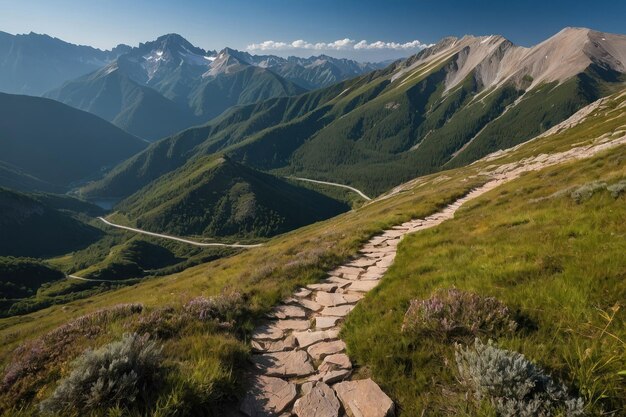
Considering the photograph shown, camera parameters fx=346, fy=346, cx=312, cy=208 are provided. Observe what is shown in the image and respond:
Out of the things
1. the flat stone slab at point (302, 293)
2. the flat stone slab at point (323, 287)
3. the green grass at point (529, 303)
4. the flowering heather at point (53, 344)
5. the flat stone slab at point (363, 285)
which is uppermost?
the flowering heather at point (53, 344)

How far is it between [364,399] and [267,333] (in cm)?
361

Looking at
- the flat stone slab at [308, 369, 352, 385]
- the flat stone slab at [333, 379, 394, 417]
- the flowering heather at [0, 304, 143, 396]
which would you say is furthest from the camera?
the flowering heather at [0, 304, 143, 396]

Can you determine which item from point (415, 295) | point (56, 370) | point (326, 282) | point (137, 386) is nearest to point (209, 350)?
point (137, 386)

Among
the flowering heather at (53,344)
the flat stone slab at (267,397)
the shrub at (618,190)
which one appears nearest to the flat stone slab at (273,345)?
the flat stone slab at (267,397)

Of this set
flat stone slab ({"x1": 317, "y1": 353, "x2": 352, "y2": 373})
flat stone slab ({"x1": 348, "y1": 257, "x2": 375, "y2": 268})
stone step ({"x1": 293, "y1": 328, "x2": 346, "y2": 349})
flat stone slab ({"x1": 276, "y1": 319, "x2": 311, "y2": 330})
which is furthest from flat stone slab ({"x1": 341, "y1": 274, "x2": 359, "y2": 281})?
flat stone slab ({"x1": 317, "y1": 353, "x2": 352, "y2": 373})

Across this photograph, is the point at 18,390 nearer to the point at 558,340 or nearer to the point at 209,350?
the point at 209,350

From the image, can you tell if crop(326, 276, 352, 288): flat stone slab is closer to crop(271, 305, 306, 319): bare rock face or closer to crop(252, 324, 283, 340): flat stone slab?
crop(271, 305, 306, 319): bare rock face

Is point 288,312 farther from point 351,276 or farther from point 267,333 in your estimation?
point 351,276

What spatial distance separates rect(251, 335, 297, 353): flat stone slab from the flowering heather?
12.3ft

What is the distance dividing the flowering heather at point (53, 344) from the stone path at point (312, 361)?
3.92m

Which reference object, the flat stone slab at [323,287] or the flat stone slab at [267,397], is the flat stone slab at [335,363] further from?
the flat stone slab at [323,287]

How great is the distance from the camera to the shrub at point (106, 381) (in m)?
5.14

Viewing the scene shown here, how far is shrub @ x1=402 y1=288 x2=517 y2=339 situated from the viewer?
638 centimetres

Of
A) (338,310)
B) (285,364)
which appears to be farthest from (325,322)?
(285,364)
